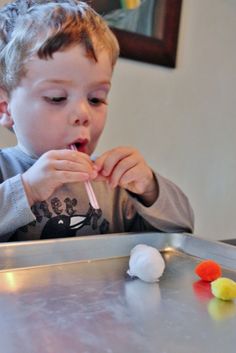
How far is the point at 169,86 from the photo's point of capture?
4.14ft

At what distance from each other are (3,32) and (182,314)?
0.52 meters

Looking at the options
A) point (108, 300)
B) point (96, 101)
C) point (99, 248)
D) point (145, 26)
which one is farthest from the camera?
point (145, 26)

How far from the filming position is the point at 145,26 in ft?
3.81

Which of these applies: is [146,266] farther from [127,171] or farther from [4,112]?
[4,112]

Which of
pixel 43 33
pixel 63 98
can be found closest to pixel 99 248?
pixel 63 98

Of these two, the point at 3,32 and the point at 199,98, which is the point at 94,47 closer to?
the point at 3,32

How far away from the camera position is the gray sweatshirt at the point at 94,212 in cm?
66

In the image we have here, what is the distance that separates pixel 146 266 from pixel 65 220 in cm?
24

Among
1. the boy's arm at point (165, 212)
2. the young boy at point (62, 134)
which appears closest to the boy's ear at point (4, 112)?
the young boy at point (62, 134)

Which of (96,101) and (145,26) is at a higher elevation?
(145,26)

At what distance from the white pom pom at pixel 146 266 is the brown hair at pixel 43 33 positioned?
30 centimetres

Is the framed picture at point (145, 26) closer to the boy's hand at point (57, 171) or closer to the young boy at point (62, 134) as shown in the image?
the young boy at point (62, 134)

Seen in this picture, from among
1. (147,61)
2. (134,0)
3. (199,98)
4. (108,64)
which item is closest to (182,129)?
(199,98)

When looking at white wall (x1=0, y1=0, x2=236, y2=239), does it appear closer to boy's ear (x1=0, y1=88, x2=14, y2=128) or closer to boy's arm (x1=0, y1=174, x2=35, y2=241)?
boy's ear (x1=0, y1=88, x2=14, y2=128)
